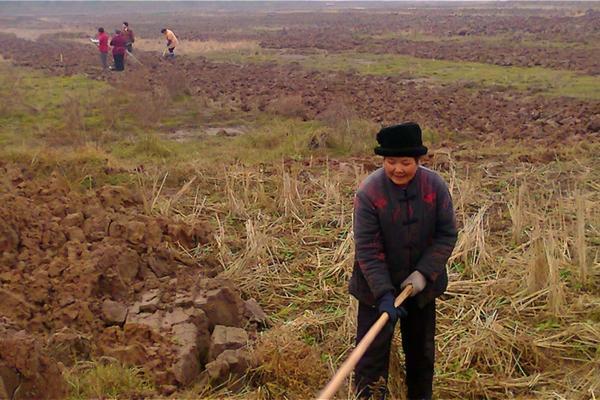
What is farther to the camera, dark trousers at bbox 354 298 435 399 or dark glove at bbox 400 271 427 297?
dark trousers at bbox 354 298 435 399

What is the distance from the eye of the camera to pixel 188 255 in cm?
529

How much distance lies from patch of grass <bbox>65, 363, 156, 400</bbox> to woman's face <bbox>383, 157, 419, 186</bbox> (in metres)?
1.64

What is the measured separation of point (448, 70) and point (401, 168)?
17211 millimetres

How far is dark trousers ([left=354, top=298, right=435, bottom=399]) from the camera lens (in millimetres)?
3318

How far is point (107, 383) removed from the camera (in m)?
3.47

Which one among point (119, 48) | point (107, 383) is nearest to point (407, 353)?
point (107, 383)

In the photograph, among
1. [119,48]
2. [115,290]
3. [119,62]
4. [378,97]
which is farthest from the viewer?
[119,62]

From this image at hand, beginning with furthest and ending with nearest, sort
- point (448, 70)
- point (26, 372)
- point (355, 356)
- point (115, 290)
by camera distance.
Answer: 1. point (448, 70)
2. point (115, 290)
3. point (26, 372)
4. point (355, 356)

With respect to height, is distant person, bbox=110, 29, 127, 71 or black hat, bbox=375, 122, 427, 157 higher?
black hat, bbox=375, 122, 427, 157

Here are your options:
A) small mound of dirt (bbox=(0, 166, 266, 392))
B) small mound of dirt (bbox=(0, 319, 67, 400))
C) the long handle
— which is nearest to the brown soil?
small mound of dirt (bbox=(0, 166, 266, 392))

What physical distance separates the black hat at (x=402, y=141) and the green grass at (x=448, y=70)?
12.1 m

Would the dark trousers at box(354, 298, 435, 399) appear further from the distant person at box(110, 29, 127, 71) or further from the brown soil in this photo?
the distant person at box(110, 29, 127, 71)

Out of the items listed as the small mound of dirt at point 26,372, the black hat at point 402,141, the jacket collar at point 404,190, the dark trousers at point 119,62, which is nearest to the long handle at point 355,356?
the jacket collar at point 404,190

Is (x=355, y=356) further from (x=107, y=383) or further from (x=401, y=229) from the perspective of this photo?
(x=107, y=383)
